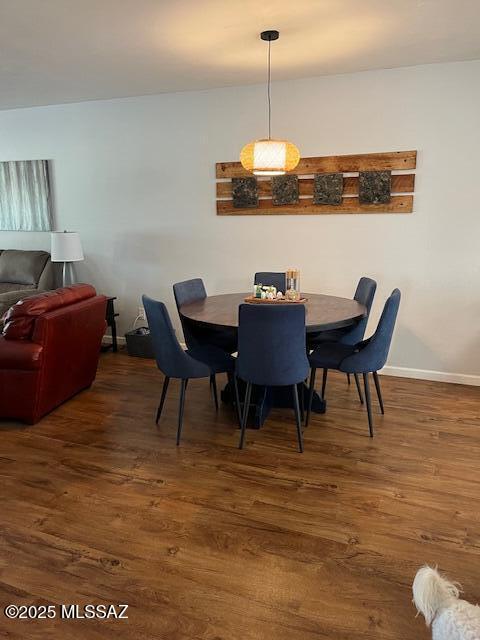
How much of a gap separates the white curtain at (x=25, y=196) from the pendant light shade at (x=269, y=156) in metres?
2.98

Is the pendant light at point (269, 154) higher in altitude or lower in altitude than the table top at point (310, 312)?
higher

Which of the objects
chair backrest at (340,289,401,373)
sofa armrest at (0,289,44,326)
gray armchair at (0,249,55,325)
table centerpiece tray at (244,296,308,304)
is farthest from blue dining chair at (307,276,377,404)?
gray armchair at (0,249,55,325)

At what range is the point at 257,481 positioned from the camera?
2436 mm

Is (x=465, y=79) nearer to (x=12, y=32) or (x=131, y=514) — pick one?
(x=12, y=32)

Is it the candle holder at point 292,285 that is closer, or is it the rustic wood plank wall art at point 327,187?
the candle holder at point 292,285

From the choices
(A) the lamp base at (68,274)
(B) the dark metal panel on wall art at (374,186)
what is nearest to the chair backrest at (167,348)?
(B) the dark metal panel on wall art at (374,186)

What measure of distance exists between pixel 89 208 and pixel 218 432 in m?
3.06

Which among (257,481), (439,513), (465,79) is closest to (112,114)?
(465,79)

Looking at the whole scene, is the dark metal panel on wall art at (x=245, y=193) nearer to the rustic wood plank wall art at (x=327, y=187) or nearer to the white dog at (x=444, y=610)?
the rustic wood plank wall art at (x=327, y=187)

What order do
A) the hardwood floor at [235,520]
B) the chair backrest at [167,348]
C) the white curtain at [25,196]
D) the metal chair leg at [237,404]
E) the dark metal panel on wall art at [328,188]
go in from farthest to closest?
the white curtain at [25,196] < the dark metal panel on wall art at [328,188] < the metal chair leg at [237,404] < the chair backrest at [167,348] < the hardwood floor at [235,520]

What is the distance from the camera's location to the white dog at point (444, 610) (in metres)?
1.01

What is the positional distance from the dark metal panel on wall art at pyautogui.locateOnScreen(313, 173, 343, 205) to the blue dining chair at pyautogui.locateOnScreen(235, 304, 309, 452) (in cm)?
170

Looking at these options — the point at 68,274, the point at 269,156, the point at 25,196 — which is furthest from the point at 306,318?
the point at 25,196

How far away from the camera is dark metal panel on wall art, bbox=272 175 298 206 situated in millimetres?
4031
